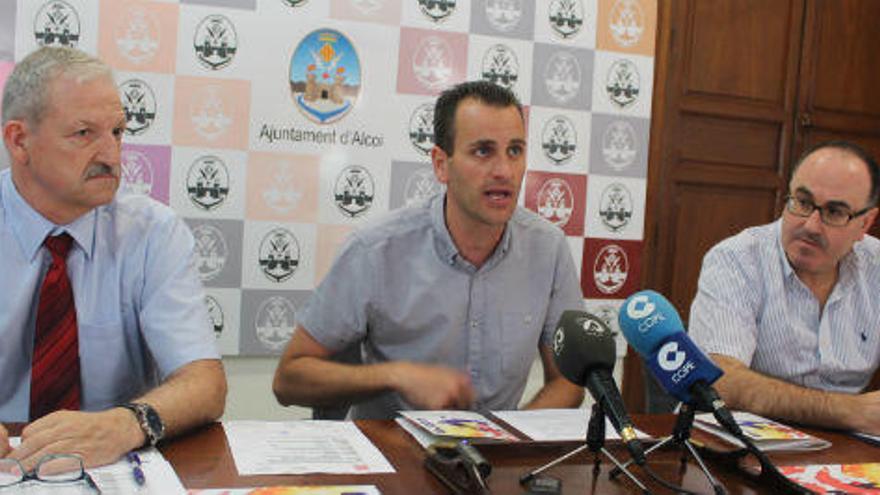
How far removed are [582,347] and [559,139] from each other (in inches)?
87.2

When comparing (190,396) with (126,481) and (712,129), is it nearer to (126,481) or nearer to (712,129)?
(126,481)

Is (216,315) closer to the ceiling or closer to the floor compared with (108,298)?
closer to the floor

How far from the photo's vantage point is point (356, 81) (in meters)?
3.04

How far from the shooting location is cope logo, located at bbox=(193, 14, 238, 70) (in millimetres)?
2855

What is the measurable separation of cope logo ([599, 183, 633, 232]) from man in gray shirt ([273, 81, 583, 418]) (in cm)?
122

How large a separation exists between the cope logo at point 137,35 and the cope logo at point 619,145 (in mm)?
1780

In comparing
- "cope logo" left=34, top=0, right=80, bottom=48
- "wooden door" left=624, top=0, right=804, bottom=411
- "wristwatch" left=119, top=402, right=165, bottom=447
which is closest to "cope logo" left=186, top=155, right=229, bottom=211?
"cope logo" left=34, top=0, right=80, bottom=48

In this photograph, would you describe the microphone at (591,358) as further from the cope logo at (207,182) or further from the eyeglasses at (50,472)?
the cope logo at (207,182)

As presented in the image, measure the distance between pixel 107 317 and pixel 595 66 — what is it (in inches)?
89.2

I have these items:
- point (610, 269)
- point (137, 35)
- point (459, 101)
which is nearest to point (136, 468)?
point (459, 101)

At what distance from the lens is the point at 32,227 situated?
1733mm

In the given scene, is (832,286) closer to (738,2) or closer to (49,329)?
(738,2)

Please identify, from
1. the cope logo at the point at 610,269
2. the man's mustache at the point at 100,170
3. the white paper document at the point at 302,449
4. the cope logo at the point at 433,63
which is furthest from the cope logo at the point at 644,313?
the cope logo at the point at 610,269

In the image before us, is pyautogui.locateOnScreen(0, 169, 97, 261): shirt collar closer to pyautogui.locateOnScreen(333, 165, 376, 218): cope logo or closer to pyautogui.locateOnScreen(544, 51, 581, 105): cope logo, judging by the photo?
pyautogui.locateOnScreen(333, 165, 376, 218): cope logo
